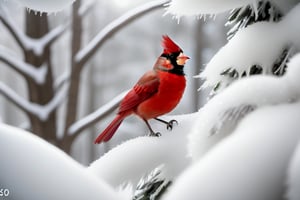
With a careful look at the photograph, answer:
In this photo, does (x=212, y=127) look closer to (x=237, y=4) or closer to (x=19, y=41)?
(x=237, y=4)

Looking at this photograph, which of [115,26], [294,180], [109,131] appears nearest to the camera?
[294,180]

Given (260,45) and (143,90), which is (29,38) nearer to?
(143,90)

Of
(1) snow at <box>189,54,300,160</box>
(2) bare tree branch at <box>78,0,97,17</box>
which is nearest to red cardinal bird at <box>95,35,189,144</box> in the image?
(1) snow at <box>189,54,300,160</box>

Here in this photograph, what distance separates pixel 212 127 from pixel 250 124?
1.7 inches

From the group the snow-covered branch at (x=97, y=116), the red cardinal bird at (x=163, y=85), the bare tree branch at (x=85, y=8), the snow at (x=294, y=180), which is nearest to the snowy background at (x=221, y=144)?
the snow at (x=294, y=180)

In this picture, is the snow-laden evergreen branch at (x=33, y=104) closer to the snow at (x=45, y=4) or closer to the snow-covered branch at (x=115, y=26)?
the snow-covered branch at (x=115, y=26)

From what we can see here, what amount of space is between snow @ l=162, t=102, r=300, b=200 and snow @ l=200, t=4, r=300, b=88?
16 cm

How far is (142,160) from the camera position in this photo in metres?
0.59

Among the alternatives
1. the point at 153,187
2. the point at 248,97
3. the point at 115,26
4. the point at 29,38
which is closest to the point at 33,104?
the point at 29,38

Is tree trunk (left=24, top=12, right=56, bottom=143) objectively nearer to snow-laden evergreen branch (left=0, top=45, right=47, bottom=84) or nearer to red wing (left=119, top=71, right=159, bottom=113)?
snow-laden evergreen branch (left=0, top=45, right=47, bottom=84)

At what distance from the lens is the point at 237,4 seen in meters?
0.52

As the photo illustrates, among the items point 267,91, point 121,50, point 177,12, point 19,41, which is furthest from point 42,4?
point 121,50

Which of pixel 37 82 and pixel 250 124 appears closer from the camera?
pixel 250 124

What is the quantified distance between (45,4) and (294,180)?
0.34 metres
